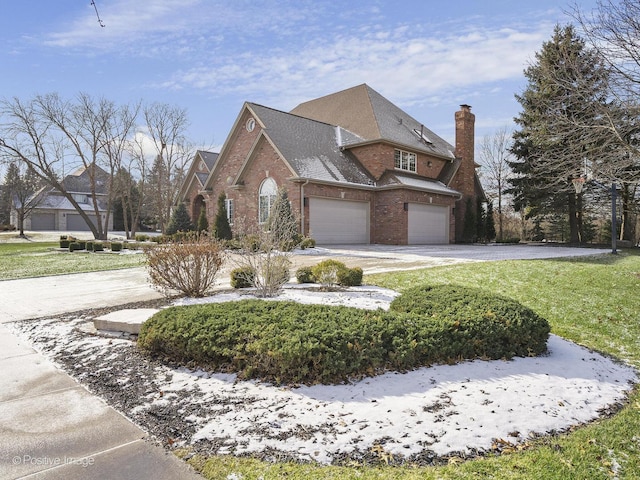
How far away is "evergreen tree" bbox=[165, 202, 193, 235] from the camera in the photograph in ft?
88.7

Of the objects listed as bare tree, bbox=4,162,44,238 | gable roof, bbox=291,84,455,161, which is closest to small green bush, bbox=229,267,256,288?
gable roof, bbox=291,84,455,161

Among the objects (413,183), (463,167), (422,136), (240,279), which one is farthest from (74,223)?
(240,279)

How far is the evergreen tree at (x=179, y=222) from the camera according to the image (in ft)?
88.7

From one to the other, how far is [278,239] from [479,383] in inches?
174

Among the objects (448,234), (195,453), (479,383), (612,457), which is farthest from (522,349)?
(448,234)

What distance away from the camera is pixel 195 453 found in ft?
8.67

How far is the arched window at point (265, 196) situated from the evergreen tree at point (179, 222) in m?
7.62

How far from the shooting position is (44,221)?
45.3 metres

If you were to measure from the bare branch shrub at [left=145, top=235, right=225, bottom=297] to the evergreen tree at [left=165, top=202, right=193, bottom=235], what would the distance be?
20975 millimetres

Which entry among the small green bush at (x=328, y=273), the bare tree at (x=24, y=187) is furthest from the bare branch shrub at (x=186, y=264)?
the bare tree at (x=24, y=187)

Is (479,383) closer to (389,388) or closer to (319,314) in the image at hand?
(389,388)

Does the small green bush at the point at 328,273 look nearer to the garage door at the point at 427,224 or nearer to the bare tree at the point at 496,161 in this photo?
the garage door at the point at 427,224

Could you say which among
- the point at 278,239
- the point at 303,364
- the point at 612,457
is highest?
the point at 278,239

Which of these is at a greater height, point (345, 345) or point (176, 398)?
point (345, 345)
